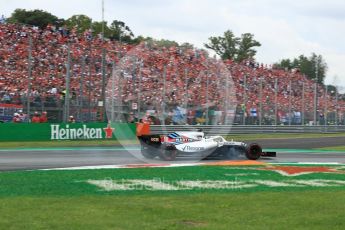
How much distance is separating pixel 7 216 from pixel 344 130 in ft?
140

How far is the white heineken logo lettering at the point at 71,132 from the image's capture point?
27.9 m

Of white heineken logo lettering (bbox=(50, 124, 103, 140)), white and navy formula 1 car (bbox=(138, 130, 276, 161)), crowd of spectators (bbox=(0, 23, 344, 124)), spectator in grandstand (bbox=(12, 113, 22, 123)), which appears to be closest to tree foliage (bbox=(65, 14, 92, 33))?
crowd of spectators (bbox=(0, 23, 344, 124))

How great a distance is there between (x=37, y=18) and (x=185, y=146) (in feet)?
193

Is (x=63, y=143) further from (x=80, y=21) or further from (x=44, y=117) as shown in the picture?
(x=80, y=21)

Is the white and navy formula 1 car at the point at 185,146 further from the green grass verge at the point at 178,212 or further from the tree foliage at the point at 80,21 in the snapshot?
the tree foliage at the point at 80,21

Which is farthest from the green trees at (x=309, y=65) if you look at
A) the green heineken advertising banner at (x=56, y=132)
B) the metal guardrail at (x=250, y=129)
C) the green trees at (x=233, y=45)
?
the green heineken advertising banner at (x=56, y=132)

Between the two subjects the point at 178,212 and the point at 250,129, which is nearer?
the point at 178,212

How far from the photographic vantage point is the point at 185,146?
58.6 feet

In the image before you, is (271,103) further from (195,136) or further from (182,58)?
(195,136)

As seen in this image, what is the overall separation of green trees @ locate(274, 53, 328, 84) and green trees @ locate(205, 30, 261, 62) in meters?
14.1

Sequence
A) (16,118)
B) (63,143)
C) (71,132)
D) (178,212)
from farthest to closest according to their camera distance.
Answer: (71,132) → (16,118) → (63,143) → (178,212)

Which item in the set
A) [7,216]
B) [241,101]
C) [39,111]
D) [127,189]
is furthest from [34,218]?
[241,101]

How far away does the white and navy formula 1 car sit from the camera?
1778 centimetres

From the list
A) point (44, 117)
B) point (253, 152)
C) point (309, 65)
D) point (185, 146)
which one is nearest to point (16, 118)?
point (44, 117)
